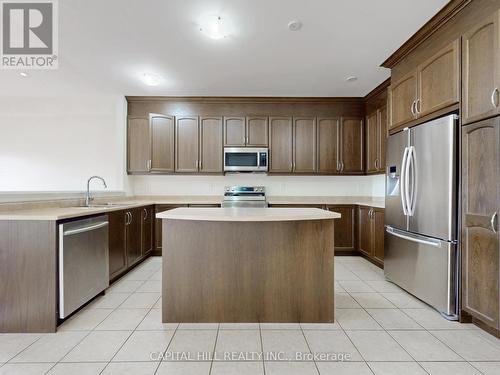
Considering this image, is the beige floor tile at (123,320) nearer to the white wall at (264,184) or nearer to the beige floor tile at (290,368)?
the beige floor tile at (290,368)

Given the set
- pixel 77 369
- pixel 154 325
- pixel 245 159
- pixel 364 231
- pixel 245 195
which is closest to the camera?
pixel 77 369

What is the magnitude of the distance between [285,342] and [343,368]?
0.41 metres

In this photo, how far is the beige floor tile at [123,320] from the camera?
2.07 m

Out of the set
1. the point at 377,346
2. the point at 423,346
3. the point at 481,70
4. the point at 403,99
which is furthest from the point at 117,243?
the point at 481,70

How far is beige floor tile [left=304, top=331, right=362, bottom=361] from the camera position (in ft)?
5.77

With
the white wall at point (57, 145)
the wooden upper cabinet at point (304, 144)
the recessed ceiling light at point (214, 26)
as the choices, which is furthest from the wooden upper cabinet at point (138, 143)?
the wooden upper cabinet at point (304, 144)

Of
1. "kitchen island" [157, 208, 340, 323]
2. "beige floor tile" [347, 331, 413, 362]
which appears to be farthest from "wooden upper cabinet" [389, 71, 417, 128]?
"beige floor tile" [347, 331, 413, 362]

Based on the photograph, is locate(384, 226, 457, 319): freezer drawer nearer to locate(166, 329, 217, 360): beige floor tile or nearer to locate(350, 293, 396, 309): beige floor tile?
locate(350, 293, 396, 309): beige floor tile

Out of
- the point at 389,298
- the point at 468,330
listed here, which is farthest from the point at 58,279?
the point at 468,330

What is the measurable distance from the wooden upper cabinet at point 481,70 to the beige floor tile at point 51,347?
3305 millimetres

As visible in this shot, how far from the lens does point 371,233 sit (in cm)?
375

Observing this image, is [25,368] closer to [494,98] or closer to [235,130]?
[494,98]

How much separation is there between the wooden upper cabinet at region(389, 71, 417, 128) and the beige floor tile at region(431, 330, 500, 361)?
1912 mm

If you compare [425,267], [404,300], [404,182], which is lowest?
[404,300]
